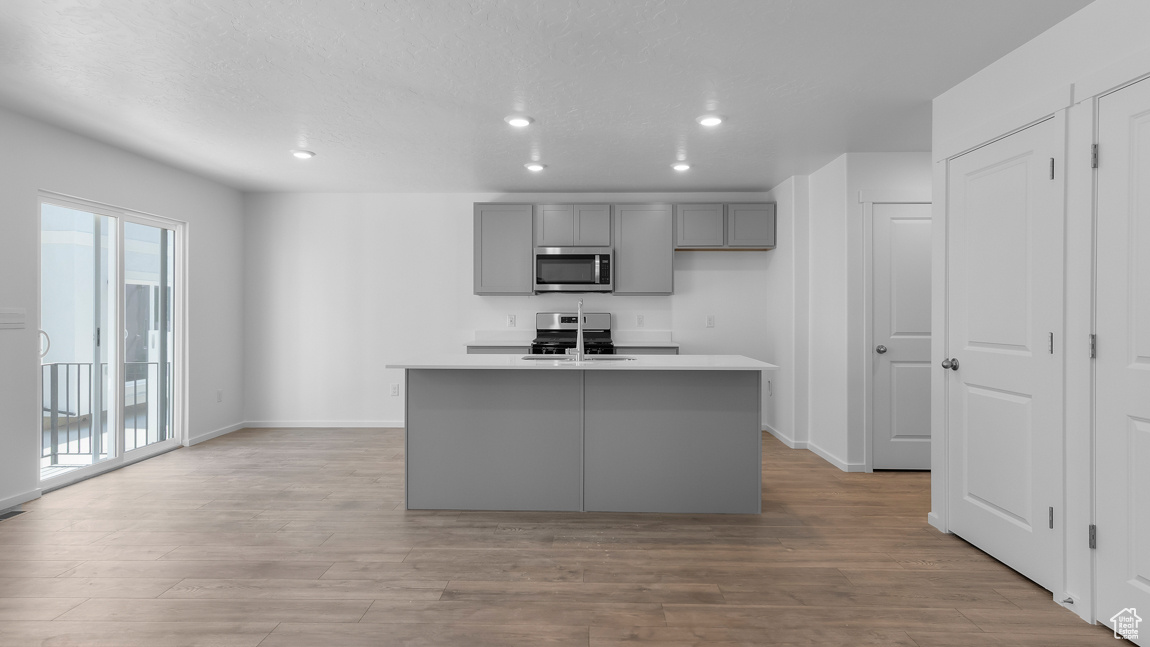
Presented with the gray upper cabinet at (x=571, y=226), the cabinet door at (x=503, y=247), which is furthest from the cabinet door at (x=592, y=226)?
the cabinet door at (x=503, y=247)

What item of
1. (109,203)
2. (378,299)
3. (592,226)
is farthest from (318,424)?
(592,226)

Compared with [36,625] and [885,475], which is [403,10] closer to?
[36,625]

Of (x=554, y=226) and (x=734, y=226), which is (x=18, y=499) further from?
(x=734, y=226)

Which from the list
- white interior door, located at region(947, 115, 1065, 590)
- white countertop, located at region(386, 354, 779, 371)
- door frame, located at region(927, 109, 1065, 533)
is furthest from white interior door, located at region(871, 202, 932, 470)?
white countertop, located at region(386, 354, 779, 371)

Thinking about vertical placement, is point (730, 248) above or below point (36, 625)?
above

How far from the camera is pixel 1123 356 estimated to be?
6.73 ft

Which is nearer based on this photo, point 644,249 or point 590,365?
point 590,365

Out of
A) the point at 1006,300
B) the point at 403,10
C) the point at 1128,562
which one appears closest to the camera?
the point at 1128,562

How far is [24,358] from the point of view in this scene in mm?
3592

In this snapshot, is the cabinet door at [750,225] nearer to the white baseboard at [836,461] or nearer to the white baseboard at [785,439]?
the white baseboard at [785,439]

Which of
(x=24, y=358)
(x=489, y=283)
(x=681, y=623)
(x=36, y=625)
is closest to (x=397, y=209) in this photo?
(x=489, y=283)

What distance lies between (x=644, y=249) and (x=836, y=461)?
2475 millimetres

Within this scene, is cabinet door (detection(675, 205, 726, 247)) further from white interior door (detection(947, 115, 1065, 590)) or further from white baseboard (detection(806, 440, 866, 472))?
white interior door (detection(947, 115, 1065, 590))

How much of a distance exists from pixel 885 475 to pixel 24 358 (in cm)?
569
